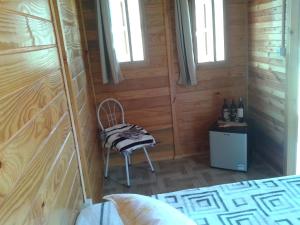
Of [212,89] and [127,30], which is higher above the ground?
[127,30]

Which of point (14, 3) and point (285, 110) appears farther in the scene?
point (285, 110)

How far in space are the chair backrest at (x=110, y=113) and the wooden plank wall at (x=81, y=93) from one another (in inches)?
5.0

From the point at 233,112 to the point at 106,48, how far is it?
4.98ft

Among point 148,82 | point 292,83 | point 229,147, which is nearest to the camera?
point 292,83

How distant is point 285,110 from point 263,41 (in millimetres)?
734

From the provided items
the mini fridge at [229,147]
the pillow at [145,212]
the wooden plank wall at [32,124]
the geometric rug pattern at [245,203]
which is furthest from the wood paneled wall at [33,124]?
the mini fridge at [229,147]

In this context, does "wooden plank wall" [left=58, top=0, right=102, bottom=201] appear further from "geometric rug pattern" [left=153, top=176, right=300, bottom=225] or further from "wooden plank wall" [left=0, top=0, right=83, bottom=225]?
"geometric rug pattern" [left=153, top=176, right=300, bottom=225]

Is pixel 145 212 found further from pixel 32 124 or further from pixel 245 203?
pixel 245 203

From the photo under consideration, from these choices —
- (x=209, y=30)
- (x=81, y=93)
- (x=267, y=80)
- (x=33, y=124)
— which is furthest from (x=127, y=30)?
(x=33, y=124)

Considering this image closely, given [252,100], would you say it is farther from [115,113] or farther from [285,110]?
[115,113]

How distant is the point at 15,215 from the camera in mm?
706

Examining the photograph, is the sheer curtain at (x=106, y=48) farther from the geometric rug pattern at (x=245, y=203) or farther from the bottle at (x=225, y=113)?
the geometric rug pattern at (x=245, y=203)

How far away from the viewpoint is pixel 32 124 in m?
0.93

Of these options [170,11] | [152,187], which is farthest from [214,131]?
[170,11]
